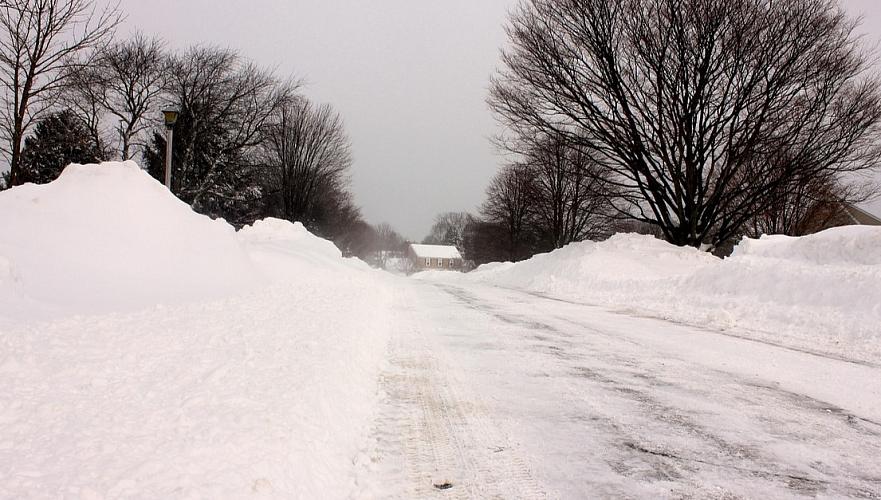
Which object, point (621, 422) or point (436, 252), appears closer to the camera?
point (621, 422)

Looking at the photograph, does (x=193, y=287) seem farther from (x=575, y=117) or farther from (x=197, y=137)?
(x=197, y=137)

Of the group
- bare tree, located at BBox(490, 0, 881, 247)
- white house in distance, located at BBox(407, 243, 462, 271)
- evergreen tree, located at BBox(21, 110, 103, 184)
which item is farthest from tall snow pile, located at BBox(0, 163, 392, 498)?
white house in distance, located at BBox(407, 243, 462, 271)

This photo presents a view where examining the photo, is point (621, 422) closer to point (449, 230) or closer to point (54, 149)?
point (54, 149)

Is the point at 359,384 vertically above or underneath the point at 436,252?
underneath

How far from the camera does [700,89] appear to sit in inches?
696

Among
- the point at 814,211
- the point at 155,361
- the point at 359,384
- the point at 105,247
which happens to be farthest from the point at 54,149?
the point at 814,211

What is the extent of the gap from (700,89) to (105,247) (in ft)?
60.7

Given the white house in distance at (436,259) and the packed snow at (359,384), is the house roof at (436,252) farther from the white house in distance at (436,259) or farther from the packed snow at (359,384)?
the packed snow at (359,384)

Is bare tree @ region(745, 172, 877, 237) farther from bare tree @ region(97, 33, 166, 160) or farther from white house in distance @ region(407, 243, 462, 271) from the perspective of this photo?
white house in distance @ region(407, 243, 462, 271)

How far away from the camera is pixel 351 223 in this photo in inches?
2442

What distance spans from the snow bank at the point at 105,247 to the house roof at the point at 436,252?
3730 inches

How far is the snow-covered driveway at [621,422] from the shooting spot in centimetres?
275

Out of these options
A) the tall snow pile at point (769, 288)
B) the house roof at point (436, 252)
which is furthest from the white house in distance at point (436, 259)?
the tall snow pile at point (769, 288)

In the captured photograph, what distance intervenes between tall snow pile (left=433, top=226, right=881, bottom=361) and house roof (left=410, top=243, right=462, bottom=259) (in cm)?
8548
